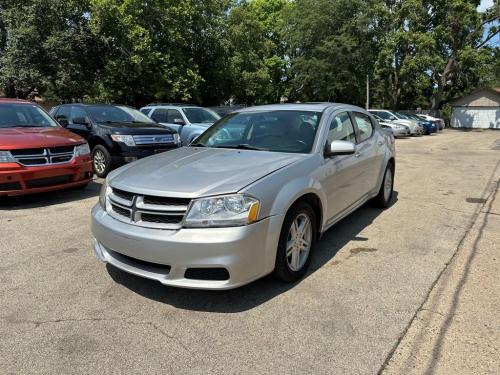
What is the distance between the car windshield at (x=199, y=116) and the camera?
12580 millimetres

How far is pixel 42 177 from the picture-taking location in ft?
21.4

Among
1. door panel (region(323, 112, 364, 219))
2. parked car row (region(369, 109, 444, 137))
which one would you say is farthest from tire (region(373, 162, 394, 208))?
parked car row (region(369, 109, 444, 137))

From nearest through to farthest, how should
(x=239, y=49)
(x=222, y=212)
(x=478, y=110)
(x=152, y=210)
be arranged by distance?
(x=222, y=212) < (x=152, y=210) < (x=239, y=49) < (x=478, y=110)

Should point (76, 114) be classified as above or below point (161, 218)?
above

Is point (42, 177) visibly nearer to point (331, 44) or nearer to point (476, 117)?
point (331, 44)

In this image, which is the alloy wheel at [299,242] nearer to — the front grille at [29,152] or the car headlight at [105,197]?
the car headlight at [105,197]

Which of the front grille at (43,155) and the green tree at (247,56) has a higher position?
the green tree at (247,56)

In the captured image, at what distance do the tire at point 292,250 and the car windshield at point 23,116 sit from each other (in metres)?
5.77

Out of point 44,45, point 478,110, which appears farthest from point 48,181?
point 478,110

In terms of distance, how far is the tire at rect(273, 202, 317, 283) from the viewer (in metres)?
3.65

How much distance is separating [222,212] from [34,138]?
15.6ft

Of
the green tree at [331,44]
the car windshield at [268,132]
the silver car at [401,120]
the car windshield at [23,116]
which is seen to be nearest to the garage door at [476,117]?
the green tree at [331,44]

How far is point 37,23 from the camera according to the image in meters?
19.9

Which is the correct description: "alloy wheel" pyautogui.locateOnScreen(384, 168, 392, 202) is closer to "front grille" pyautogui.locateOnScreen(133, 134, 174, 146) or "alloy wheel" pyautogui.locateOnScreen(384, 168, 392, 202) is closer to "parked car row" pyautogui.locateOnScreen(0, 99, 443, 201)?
"parked car row" pyautogui.locateOnScreen(0, 99, 443, 201)
